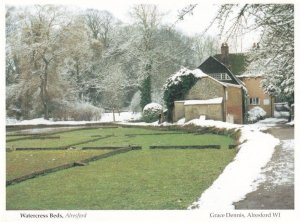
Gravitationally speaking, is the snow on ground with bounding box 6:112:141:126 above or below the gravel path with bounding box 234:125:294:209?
above

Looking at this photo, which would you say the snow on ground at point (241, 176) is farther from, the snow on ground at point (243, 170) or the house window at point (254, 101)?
the house window at point (254, 101)

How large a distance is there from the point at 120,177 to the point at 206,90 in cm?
628

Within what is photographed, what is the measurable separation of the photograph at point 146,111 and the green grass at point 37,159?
2 centimetres

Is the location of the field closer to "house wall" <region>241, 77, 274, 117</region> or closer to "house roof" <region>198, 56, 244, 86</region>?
"house wall" <region>241, 77, 274, 117</region>

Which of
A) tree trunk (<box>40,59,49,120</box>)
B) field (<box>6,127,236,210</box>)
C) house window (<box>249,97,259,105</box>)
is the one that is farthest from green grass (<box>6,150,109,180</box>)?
house window (<box>249,97,259,105</box>)

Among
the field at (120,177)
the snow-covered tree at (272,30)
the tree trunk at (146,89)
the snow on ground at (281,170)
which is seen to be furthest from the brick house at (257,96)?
the snow on ground at (281,170)

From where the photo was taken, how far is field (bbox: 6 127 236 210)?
511cm

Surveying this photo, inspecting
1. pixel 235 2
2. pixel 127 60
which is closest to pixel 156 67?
pixel 127 60

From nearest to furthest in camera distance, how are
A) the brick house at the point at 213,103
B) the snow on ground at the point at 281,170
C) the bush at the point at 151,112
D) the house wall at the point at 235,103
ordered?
1. the snow on ground at the point at 281,170
2. the bush at the point at 151,112
3. the house wall at the point at 235,103
4. the brick house at the point at 213,103

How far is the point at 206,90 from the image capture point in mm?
11969

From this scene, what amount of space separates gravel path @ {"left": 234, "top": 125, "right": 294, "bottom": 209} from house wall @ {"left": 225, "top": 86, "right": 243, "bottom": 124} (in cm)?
428

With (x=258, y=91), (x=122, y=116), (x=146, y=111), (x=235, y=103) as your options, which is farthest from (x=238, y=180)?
(x=235, y=103)

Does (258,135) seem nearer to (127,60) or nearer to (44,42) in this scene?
(127,60)

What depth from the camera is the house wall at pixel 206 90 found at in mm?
11648
